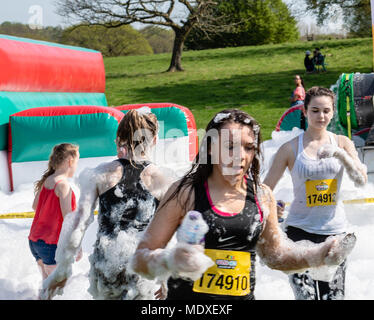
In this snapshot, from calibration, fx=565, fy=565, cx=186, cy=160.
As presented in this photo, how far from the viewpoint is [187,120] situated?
27.6 ft

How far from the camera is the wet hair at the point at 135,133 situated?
9.53 ft

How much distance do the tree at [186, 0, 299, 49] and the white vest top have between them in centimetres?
2883

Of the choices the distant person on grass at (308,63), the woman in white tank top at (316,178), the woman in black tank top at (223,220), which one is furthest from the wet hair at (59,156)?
the distant person on grass at (308,63)

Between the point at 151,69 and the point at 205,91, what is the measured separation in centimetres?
535

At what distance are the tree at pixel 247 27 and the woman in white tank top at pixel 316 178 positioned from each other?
2867 cm

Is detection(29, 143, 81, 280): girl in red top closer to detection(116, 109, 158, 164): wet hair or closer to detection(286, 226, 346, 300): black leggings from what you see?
detection(116, 109, 158, 164): wet hair

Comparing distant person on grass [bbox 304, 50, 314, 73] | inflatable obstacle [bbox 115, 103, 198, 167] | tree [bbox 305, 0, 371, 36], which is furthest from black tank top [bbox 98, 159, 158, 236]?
tree [bbox 305, 0, 371, 36]

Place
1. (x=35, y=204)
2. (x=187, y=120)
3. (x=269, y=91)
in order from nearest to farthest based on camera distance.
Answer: (x=35, y=204), (x=187, y=120), (x=269, y=91)

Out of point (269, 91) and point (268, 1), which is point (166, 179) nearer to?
point (269, 91)

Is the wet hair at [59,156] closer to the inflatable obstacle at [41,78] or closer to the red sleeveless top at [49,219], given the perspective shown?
the red sleeveless top at [49,219]
